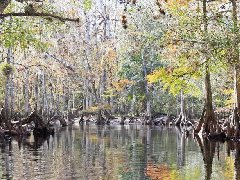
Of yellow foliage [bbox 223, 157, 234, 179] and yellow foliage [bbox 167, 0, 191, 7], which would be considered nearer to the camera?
yellow foliage [bbox 223, 157, 234, 179]

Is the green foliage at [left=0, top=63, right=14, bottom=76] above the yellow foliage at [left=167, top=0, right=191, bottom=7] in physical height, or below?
below

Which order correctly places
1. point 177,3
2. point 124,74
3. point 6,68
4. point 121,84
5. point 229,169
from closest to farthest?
point 229,169 < point 177,3 < point 6,68 < point 121,84 < point 124,74

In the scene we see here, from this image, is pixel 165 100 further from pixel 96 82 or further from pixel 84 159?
pixel 84 159

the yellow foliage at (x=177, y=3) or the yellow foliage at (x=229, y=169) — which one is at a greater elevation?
the yellow foliage at (x=177, y=3)

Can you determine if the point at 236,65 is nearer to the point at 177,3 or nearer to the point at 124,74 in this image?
the point at 177,3

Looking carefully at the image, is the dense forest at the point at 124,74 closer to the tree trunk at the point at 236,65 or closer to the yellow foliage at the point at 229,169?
the tree trunk at the point at 236,65

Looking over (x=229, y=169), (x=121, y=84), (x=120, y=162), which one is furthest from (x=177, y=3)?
(x=121, y=84)

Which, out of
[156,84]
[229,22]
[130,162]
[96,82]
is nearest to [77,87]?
[96,82]

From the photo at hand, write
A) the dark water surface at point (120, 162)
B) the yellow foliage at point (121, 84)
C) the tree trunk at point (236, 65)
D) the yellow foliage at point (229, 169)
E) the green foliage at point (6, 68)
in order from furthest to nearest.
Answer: the yellow foliage at point (121, 84), the green foliage at point (6, 68), the tree trunk at point (236, 65), the dark water surface at point (120, 162), the yellow foliage at point (229, 169)

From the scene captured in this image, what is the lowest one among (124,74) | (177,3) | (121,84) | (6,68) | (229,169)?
(229,169)

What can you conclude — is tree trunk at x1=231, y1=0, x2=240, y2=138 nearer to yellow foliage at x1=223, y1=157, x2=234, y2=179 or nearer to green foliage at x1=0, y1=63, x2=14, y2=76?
yellow foliage at x1=223, y1=157, x2=234, y2=179

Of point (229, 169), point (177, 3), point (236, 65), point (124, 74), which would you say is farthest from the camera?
point (124, 74)

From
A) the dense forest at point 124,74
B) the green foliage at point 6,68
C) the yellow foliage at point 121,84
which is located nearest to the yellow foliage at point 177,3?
the dense forest at point 124,74

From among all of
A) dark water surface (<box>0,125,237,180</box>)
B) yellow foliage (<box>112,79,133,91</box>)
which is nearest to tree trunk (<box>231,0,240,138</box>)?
dark water surface (<box>0,125,237,180</box>)
